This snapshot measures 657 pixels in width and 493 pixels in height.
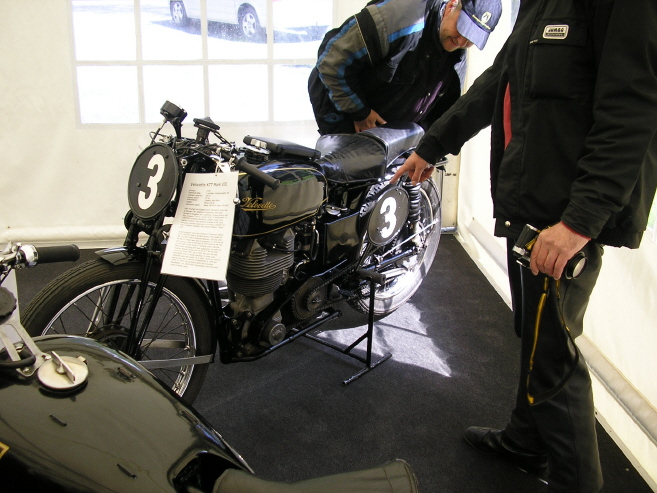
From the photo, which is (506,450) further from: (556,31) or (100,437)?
(100,437)

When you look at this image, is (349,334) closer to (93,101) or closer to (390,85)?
(390,85)

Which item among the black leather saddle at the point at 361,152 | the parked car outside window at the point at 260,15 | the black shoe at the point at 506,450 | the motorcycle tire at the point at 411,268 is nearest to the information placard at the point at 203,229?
the black leather saddle at the point at 361,152

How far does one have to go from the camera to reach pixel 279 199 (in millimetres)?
1706

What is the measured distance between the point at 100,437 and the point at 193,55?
9.49 feet

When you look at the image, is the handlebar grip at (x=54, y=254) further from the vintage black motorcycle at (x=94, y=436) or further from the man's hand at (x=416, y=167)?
the man's hand at (x=416, y=167)

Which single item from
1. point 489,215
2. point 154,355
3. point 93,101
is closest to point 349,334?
point 154,355

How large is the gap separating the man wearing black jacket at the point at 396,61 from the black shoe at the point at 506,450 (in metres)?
1.44

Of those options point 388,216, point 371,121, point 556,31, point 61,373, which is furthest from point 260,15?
point 61,373

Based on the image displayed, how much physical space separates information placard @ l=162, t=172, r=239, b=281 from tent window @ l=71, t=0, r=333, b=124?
1.92 m

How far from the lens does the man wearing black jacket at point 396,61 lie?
2.25 meters

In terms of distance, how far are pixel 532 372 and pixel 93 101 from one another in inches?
114

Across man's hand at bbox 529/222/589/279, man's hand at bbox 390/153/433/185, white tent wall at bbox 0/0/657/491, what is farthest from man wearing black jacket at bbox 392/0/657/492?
white tent wall at bbox 0/0/657/491

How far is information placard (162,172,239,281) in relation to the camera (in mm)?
1484

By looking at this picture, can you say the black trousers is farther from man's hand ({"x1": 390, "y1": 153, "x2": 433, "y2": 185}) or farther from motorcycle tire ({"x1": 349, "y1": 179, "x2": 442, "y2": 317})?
motorcycle tire ({"x1": 349, "y1": 179, "x2": 442, "y2": 317})
